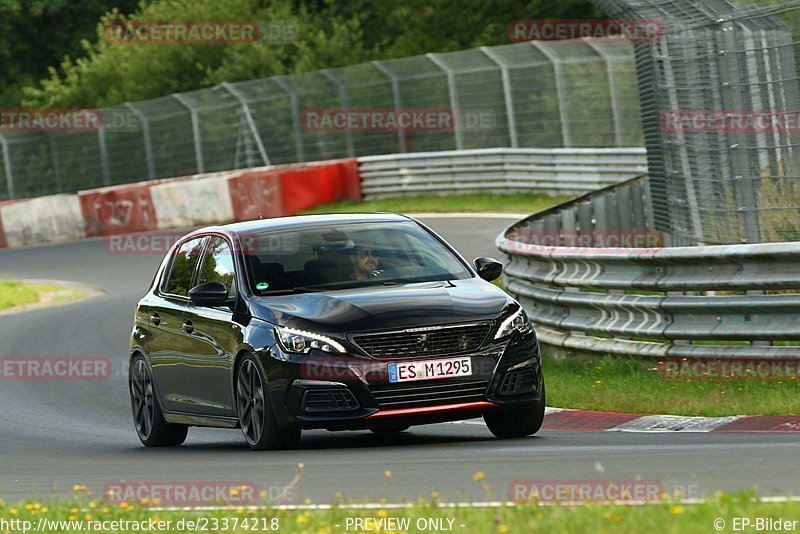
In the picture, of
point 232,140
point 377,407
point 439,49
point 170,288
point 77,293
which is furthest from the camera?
point 439,49

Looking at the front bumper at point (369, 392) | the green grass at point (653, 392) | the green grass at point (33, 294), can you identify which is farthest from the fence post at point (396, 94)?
the front bumper at point (369, 392)

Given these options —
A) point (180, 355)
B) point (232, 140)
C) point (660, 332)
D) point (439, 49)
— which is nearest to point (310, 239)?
point (180, 355)

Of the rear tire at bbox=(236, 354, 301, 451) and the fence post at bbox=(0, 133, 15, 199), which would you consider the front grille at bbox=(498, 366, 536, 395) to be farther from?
the fence post at bbox=(0, 133, 15, 199)

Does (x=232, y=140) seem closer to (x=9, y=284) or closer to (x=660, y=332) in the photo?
(x=9, y=284)

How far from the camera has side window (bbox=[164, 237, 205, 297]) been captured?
1202 centimetres

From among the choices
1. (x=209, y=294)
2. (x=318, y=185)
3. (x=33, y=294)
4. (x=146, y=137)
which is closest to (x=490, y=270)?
(x=209, y=294)

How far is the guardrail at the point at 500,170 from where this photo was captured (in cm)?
3023

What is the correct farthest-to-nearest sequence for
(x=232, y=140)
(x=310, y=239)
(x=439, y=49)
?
(x=439, y=49) < (x=232, y=140) < (x=310, y=239)

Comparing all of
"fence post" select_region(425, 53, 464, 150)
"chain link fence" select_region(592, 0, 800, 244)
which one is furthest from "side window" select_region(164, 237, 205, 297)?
"fence post" select_region(425, 53, 464, 150)

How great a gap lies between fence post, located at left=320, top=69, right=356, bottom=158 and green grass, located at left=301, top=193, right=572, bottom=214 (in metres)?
2.18

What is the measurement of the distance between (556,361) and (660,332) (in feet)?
6.51

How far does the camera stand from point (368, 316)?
9977 millimetres

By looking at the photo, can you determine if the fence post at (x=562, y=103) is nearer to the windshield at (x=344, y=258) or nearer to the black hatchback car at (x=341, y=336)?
the black hatchback car at (x=341, y=336)

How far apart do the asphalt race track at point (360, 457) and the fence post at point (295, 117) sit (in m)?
21.4
